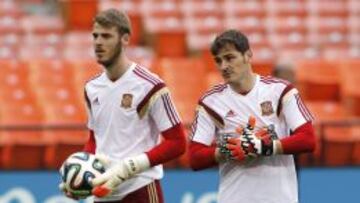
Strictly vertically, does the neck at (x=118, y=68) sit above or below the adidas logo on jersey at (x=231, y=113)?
above

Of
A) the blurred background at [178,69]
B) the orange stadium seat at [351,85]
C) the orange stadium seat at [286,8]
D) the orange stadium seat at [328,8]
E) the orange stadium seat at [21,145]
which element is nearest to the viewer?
the blurred background at [178,69]

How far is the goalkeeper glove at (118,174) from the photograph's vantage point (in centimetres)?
642

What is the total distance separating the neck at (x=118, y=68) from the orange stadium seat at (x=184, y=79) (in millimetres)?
5836

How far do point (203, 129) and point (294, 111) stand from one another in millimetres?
493

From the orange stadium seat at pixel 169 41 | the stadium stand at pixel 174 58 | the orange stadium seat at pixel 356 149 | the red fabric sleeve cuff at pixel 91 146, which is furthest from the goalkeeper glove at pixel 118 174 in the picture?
the orange stadium seat at pixel 169 41

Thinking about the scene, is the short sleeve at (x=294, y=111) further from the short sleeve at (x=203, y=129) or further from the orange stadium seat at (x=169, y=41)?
the orange stadium seat at (x=169, y=41)

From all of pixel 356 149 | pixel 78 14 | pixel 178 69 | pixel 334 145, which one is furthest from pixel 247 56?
pixel 78 14

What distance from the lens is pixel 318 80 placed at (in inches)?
529

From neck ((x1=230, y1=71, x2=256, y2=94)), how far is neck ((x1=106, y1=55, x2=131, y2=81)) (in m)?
0.56

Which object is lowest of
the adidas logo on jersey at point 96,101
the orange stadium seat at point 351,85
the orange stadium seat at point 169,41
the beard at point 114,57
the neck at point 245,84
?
the orange stadium seat at point 351,85

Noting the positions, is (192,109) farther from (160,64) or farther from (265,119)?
(265,119)

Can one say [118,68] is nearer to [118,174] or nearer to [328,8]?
[118,174]

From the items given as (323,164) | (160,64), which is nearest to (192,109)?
(160,64)

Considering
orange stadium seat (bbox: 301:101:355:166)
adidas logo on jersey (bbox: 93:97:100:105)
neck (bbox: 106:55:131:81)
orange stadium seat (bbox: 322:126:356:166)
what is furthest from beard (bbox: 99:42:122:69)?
orange stadium seat (bbox: 322:126:356:166)
